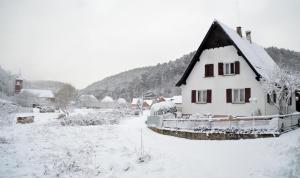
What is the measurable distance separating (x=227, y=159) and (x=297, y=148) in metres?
3.01

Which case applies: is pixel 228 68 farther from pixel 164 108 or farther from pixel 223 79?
pixel 164 108

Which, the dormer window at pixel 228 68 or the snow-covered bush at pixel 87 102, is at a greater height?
the dormer window at pixel 228 68

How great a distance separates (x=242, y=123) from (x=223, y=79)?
744cm

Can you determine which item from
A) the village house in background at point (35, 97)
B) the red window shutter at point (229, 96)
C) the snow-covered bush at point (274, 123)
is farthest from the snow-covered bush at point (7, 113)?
the snow-covered bush at point (274, 123)

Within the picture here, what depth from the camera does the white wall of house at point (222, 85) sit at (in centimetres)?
2117

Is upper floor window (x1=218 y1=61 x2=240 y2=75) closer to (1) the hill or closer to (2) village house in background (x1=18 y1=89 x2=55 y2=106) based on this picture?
(2) village house in background (x1=18 y1=89 x2=55 y2=106)

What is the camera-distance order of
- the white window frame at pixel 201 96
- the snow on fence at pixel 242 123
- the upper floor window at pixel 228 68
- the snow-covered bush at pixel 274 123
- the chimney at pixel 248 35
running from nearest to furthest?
the snow-covered bush at pixel 274 123 → the snow on fence at pixel 242 123 → the upper floor window at pixel 228 68 → the white window frame at pixel 201 96 → the chimney at pixel 248 35

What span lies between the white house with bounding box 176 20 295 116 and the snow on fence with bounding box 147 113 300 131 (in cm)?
391

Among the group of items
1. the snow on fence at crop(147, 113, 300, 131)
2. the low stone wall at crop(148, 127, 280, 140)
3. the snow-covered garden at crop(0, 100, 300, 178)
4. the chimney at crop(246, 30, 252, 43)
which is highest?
the chimney at crop(246, 30, 252, 43)

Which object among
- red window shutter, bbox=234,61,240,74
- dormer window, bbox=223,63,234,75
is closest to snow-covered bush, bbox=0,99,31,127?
dormer window, bbox=223,63,234,75

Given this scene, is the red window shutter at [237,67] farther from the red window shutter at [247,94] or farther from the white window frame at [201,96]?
the white window frame at [201,96]

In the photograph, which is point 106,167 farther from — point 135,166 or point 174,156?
point 174,156

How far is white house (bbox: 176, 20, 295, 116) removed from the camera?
69.6ft

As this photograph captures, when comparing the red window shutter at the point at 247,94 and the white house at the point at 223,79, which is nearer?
the white house at the point at 223,79
